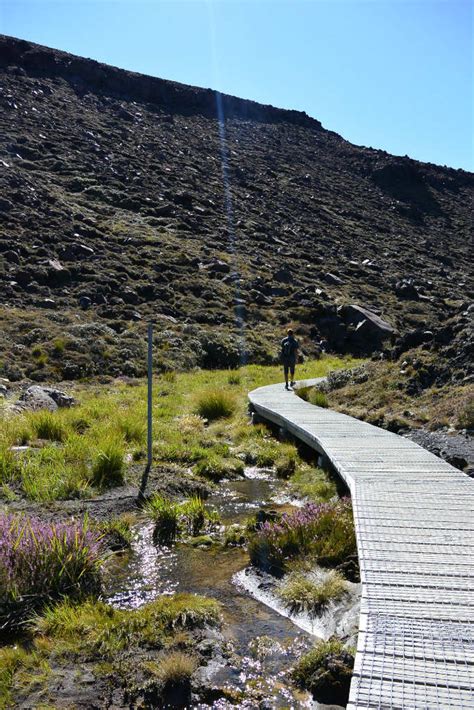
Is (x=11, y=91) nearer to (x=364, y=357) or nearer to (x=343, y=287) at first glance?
(x=343, y=287)

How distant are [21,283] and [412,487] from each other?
22.5 metres

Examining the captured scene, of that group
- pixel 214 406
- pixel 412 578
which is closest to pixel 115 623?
pixel 412 578

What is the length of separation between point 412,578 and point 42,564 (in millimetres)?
3277

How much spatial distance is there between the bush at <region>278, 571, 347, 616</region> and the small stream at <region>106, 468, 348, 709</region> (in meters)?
0.22

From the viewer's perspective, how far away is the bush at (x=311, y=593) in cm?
624

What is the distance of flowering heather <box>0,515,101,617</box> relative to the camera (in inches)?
230

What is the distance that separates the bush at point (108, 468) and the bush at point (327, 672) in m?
5.18

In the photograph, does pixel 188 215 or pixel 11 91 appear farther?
pixel 11 91

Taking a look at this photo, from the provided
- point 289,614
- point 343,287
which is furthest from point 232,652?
point 343,287

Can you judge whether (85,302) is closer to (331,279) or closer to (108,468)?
(331,279)

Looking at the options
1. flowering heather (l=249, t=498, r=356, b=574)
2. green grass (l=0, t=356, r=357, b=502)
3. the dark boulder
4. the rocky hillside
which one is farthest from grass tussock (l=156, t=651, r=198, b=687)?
the rocky hillside

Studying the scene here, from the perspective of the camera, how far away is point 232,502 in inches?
390

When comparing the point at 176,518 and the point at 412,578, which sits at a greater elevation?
the point at 412,578

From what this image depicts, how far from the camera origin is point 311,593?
6363mm
